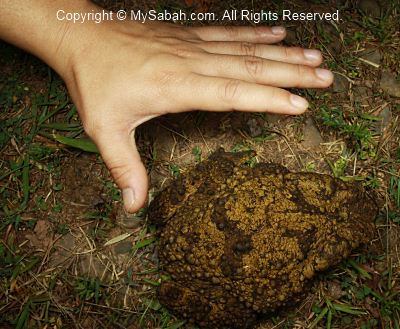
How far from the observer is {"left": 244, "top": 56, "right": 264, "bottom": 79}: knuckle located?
9.88ft

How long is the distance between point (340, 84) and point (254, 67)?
130cm

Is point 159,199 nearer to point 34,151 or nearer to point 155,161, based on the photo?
point 155,161

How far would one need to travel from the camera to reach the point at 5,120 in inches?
151

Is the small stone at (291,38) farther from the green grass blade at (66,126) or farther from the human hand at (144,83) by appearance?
the green grass blade at (66,126)

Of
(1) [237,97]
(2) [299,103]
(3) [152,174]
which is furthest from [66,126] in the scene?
(2) [299,103]

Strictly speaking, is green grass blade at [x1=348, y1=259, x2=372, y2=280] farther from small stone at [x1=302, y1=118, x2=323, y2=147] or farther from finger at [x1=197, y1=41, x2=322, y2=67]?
finger at [x1=197, y1=41, x2=322, y2=67]

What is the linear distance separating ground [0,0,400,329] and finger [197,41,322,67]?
687mm

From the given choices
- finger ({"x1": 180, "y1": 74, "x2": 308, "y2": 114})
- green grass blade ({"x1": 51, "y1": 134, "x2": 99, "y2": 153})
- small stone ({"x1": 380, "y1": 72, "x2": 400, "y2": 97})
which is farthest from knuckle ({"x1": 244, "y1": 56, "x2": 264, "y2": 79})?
small stone ({"x1": 380, "y1": 72, "x2": 400, "y2": 97})

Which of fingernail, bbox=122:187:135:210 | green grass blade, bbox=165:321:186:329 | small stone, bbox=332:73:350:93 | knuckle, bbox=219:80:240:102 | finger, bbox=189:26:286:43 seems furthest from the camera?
small stone, bbox=332:73:350:93

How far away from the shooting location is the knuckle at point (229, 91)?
2811 millimetres

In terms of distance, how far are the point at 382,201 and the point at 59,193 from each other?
2707 mm

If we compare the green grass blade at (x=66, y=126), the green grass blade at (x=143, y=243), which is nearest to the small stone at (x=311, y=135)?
the green grass blade at (x=143, y=243)

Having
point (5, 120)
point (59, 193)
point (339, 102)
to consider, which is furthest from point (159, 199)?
point (339, 102)

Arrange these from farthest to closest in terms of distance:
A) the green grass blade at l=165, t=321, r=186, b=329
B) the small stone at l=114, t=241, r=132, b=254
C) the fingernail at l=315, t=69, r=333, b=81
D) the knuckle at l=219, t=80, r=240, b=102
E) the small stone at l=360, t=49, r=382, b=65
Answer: the small stone at l=360, t=49, r=382, b=65
the small stone at l=114, t=241, r=132, b=254
the green grass blade at l=165, t=321, r=186, b=329
the fingernail at l=315, t=69, r=333, b=81
the knuckle at l=219, t=80, r=240, b=102
